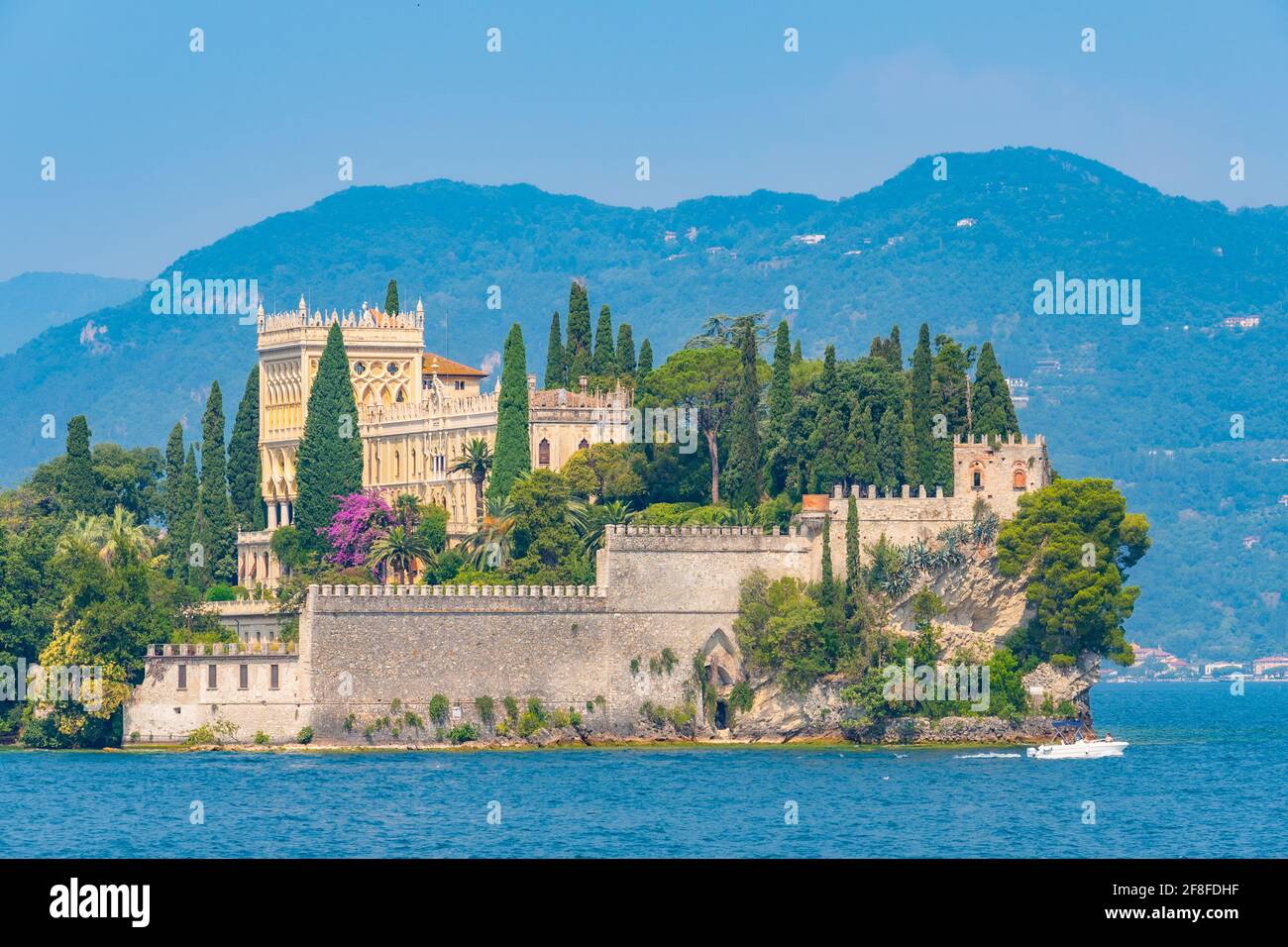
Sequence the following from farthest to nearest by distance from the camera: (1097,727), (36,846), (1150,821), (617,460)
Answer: (1097,727), (617,460), (1150,821), (36,846)

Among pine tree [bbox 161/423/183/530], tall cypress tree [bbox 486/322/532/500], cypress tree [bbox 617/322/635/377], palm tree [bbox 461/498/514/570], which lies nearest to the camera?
palm tree [bbox 461/498/514/570]

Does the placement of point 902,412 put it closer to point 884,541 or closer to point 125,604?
point 884,541

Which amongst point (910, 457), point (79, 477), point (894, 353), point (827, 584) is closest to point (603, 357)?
point (894, 353)

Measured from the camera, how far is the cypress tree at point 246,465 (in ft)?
323

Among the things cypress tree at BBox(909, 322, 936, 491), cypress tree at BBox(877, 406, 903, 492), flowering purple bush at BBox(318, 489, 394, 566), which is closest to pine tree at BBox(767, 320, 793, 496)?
cypress tree at BBox(877, 406, 903, 492)

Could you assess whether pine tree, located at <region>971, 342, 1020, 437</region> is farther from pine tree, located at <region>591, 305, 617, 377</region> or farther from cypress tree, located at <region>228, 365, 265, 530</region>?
cypress tree, located at <region>228, 365, 265, 530</region>

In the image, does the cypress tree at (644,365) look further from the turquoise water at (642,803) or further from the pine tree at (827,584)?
the turquoise water at (642,803)

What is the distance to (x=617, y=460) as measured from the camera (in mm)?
83062

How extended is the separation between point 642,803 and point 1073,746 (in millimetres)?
17729

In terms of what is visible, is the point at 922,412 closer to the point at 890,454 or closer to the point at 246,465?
the point at 890,454

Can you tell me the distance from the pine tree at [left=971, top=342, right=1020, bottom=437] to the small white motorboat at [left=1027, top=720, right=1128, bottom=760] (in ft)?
29.5

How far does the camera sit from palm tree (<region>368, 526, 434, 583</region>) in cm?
8056
